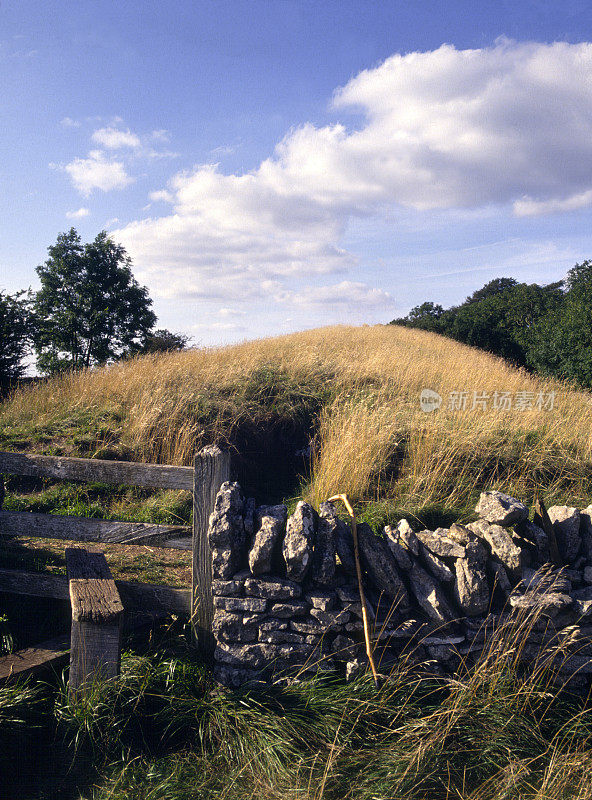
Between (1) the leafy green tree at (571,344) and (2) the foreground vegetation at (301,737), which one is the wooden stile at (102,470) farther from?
(1) the leafy green tree at (571,344)

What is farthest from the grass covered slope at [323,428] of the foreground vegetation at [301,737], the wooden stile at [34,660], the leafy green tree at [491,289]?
the leafy green tree at [491,289]

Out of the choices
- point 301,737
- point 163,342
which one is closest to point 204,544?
point 301,737

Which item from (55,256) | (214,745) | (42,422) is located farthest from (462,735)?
(55,256)

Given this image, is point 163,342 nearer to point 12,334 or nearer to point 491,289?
point 12,334

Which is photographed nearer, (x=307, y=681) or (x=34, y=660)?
(x=307, y=681)

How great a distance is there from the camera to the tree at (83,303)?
1684 centimetres

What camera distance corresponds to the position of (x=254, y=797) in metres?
2.59

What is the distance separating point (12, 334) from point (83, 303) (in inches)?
243
